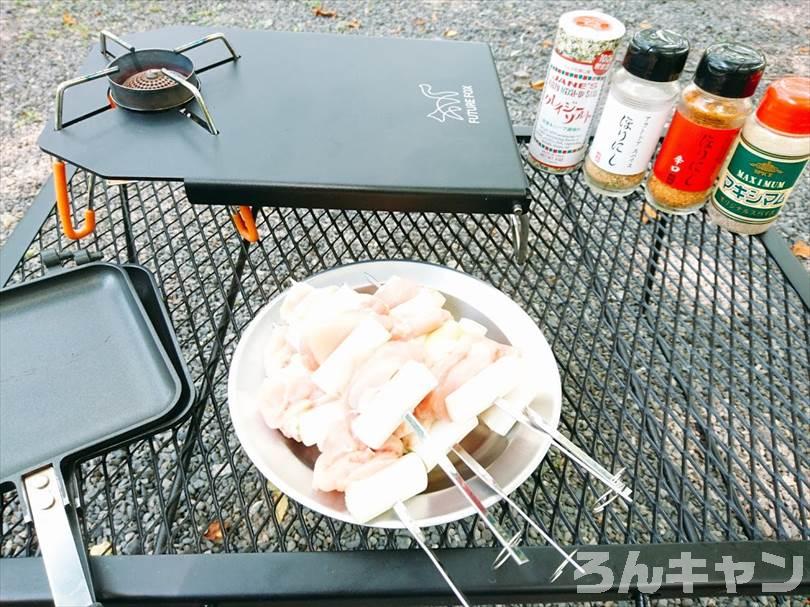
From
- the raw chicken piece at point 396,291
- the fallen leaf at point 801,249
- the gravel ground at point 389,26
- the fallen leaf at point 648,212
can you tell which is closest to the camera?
the raw chicken piece at point 396,291

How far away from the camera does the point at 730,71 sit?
2.88 ft

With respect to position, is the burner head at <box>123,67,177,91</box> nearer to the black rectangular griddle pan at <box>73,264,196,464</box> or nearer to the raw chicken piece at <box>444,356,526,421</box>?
the black rectangular griddle pan at <box>73,264,196,464</box>

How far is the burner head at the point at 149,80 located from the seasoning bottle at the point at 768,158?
944mm

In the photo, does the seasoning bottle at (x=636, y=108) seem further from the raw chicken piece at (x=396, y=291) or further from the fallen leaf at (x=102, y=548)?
the fallen leaf at (x=102, y=548)

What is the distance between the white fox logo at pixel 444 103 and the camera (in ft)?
3.35

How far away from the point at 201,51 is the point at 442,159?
0.55 meters

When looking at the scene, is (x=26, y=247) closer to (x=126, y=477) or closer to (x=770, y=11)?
(x=126, y=477)

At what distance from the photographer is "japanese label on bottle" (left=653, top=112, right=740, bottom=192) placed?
968 mm

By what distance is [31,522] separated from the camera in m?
0.69

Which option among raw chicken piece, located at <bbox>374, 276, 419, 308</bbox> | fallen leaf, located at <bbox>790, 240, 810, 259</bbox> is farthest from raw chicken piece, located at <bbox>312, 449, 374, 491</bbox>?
fallen leaf, located at <bbox>790, 240, 810, 259</bbox>

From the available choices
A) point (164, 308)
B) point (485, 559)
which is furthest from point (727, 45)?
point (164, 308)

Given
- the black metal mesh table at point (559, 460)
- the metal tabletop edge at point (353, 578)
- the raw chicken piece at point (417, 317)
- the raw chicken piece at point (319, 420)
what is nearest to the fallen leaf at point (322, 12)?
the black metal mesh table at point (559, 460)

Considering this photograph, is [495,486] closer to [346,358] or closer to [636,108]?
[346,358]

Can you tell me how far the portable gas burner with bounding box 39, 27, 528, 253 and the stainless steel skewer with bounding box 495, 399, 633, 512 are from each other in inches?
13.7
